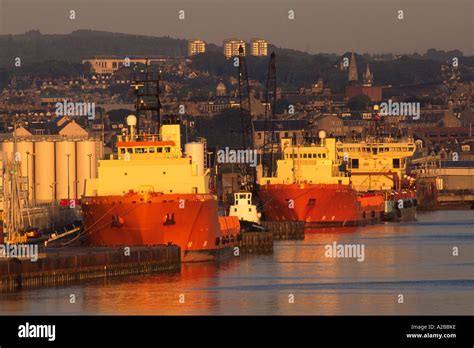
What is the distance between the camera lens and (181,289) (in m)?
72.4

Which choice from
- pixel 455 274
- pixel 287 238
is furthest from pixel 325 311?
pixel 287 238

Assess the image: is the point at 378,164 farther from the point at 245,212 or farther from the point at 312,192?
the point at 245,212

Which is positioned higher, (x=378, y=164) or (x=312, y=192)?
(x=378, y=164)

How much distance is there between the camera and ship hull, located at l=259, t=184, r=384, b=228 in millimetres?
126312

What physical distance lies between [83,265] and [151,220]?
809 cm

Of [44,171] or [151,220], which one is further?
[44,171]

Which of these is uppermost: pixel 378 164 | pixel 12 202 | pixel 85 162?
pixel 85 162

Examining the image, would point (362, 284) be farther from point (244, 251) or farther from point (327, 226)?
point (327, 226)

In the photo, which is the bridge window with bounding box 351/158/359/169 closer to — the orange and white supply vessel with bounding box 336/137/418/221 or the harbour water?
the orange and white supply vessel with bounding box 336/137/418/221

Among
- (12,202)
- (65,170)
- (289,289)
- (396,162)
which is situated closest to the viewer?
(289,289)

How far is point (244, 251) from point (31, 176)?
30948mm

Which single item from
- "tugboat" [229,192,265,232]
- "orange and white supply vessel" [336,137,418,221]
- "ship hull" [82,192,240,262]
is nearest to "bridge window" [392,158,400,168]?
"orange and white supply vessel" [336,137,418,221]

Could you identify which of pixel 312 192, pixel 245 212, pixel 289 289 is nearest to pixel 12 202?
pixel 289 289

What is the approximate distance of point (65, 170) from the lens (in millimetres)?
124688
